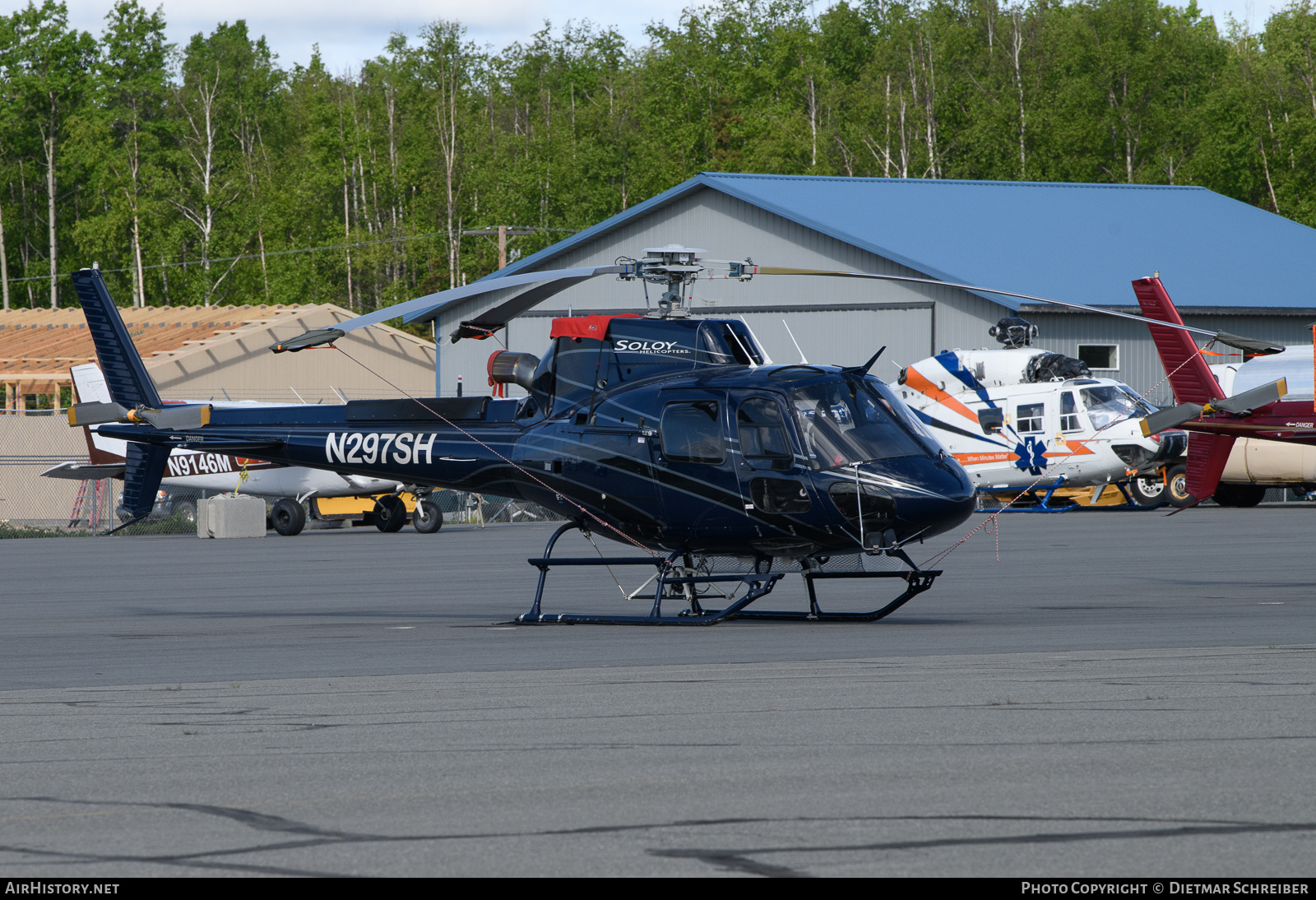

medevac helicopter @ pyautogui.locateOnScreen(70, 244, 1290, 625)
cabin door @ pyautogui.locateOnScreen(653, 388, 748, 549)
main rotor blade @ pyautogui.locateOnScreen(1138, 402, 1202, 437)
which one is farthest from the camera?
main rotor blade @ pyautogui.locateOnScreen(1138, 402, 1202, 437)

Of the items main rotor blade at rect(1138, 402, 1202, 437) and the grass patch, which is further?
the grass patch

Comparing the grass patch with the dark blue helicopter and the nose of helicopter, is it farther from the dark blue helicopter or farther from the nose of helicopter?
the nose of helicopter

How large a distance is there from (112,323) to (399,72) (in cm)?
7301

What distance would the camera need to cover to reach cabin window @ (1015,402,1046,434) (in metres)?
29.8

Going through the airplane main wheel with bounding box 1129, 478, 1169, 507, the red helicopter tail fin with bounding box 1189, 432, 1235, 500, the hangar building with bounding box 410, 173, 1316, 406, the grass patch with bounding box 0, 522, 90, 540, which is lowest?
the grass patch with bounding box 0, 522, 90, 540

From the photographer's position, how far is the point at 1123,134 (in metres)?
63.8

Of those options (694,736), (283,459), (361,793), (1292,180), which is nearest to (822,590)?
(283,459)

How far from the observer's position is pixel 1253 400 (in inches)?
569

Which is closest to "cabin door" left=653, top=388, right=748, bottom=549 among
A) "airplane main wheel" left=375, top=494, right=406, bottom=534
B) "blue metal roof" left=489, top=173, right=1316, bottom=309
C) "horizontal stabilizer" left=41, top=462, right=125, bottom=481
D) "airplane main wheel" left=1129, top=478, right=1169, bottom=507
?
"airplane main wheel" left=375, top=494, right=406, bottom=534

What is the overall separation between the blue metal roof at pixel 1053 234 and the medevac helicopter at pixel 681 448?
22.6 meters

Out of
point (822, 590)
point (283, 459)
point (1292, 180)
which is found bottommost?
point (822, 590)

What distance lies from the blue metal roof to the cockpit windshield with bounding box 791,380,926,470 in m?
23.1

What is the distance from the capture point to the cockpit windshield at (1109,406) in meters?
29.4
